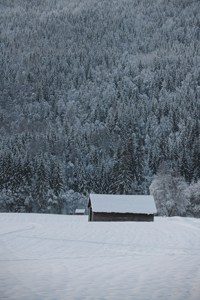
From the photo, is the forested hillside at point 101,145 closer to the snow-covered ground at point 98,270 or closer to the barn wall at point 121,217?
the barn wall at point 121,217

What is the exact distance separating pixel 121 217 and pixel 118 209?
1.50 m

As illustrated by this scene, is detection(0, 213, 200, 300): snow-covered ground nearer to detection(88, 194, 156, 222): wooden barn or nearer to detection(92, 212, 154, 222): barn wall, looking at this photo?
detection(88, 194, 156, 222): wooden barn

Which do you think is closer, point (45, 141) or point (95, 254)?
point (95, 254)

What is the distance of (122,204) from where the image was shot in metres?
49.6

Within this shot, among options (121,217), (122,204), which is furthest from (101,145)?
(121,217)

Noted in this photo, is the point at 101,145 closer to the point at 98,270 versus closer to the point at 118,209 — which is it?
the point at 118,209

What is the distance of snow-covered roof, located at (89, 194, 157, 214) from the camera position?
48.6m

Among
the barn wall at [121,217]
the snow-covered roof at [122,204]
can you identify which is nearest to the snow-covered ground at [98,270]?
the snow-covered roof at [122,204]

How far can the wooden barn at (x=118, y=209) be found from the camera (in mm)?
48656

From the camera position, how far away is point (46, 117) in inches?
7141

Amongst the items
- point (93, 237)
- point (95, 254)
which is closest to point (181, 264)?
point (95, 254)

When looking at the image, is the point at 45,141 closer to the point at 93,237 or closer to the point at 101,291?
the point at 93,237

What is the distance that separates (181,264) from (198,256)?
3.22 m

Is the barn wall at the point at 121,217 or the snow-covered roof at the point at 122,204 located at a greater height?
the snow-covered roof at the point at 122,204
